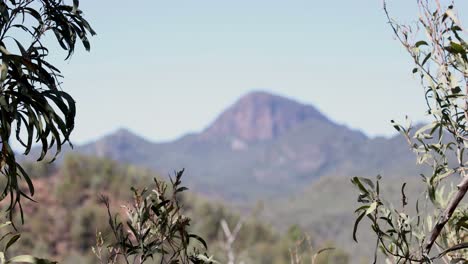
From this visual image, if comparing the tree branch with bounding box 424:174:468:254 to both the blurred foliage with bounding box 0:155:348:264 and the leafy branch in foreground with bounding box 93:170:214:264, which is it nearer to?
the leafy branch in foreground with bounding box 93:170:214:264

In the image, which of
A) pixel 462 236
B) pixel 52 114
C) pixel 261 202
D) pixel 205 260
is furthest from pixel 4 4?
pixel 261 202

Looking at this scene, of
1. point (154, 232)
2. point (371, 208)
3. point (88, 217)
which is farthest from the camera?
point (88, 217)

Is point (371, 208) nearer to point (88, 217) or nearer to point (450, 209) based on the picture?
point (450, 209)

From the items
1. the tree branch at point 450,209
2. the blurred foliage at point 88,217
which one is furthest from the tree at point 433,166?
the blurred foliage at point 88,217

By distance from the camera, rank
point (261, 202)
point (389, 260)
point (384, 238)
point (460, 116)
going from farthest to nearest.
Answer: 1. point (261, 202)
2. point (389, 260)
3. point (460, 116)
4. point (384, 238)

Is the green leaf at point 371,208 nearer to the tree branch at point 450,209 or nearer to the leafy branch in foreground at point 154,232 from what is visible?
the tree branch at point 450,209

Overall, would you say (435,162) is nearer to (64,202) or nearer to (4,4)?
(4,4)

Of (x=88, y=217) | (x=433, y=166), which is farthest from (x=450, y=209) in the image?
(x=88, y=217)

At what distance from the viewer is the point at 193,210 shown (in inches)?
2137

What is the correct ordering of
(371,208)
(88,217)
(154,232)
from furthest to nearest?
(88,217), (154,232), (371,208)

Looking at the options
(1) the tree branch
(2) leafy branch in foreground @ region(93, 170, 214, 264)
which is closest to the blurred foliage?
(2) leafy branch in foreground @ region(93, 170, 214, 264)

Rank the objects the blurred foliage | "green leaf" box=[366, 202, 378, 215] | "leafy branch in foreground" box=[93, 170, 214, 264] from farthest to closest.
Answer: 1. the blurred foliage
2. "leafy branch in foreground" box=[93, 170, 214, 264]
3. "green leaf" box=[366, 202, 378, 215]

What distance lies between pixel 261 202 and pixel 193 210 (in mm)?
49051

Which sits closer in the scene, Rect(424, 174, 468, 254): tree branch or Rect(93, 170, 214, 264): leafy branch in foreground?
Rect(424, 174, 468, 254): tree branch
